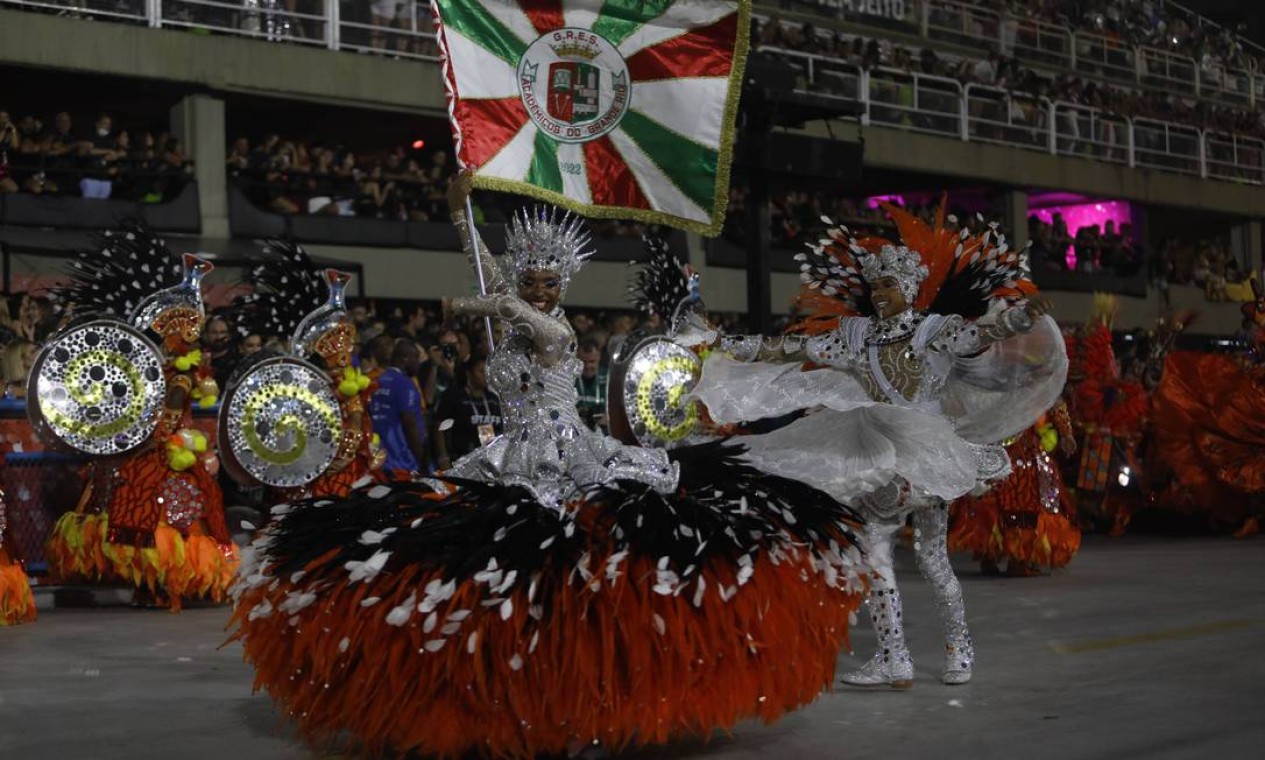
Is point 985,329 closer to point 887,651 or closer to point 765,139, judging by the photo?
point 887,651

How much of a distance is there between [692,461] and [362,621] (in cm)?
135

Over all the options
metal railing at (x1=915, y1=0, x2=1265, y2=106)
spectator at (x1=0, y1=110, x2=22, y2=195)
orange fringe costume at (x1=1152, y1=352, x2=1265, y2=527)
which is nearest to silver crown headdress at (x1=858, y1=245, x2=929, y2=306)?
orange fringe costume at (x1=1152, y1=352, x2=1265, y2=527)

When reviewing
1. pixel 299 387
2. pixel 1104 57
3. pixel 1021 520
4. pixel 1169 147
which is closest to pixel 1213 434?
pixel 1021 520

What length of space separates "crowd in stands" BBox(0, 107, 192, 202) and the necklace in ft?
34.8

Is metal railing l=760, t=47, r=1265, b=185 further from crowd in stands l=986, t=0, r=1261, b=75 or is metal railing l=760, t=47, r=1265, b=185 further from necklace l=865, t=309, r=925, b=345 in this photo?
necklace l=865, t=309, r=925, b=345

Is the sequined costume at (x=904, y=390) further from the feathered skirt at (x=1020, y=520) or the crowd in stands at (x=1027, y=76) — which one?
the crowd in stands at (x=1027, y=76)

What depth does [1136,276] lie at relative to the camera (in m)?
28.4

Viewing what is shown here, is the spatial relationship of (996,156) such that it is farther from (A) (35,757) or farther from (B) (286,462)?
(A) (35,757)

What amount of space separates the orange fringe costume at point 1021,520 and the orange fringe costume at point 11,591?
5.59 m

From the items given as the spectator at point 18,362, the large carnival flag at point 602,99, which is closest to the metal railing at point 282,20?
the spectator at point 18,362

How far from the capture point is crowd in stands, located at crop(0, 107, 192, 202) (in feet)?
51.0

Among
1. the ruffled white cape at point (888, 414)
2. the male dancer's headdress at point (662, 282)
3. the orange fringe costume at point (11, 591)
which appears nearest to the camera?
the ruffled white cape at point (888, 414)

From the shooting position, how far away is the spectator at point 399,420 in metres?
11.0

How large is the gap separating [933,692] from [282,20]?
1385 centimetres
